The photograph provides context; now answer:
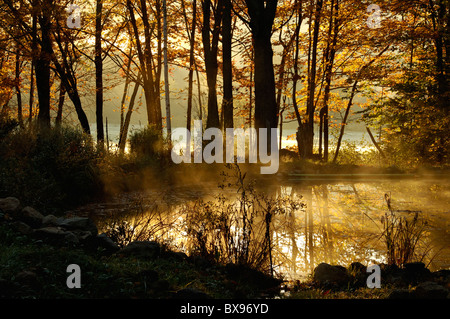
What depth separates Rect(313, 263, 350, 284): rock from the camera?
4368 mm

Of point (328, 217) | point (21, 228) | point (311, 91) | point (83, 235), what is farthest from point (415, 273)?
point (311, 91)

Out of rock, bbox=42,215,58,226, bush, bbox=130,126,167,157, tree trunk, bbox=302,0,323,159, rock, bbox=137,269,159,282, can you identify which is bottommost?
rock, bbox=137,269,159,282

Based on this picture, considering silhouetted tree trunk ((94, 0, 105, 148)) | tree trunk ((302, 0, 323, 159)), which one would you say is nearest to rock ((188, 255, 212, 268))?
silhouetted tree trunk ((94, 0, 105, 148))

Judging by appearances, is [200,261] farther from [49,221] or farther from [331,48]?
[331,48]

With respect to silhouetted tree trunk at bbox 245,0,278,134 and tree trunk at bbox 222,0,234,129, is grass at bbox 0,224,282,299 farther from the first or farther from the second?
tree trunk at bbox 222,0,234,129

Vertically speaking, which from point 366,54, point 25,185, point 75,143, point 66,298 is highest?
point 366,54

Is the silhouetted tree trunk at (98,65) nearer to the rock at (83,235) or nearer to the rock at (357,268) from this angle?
the rock at (83,235)

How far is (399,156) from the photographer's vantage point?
14016mm

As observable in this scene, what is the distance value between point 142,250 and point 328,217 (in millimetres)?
4323

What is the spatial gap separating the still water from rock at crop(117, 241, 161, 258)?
47 centimetres

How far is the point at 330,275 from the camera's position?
14.4ft

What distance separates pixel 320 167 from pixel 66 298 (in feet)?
41.8
